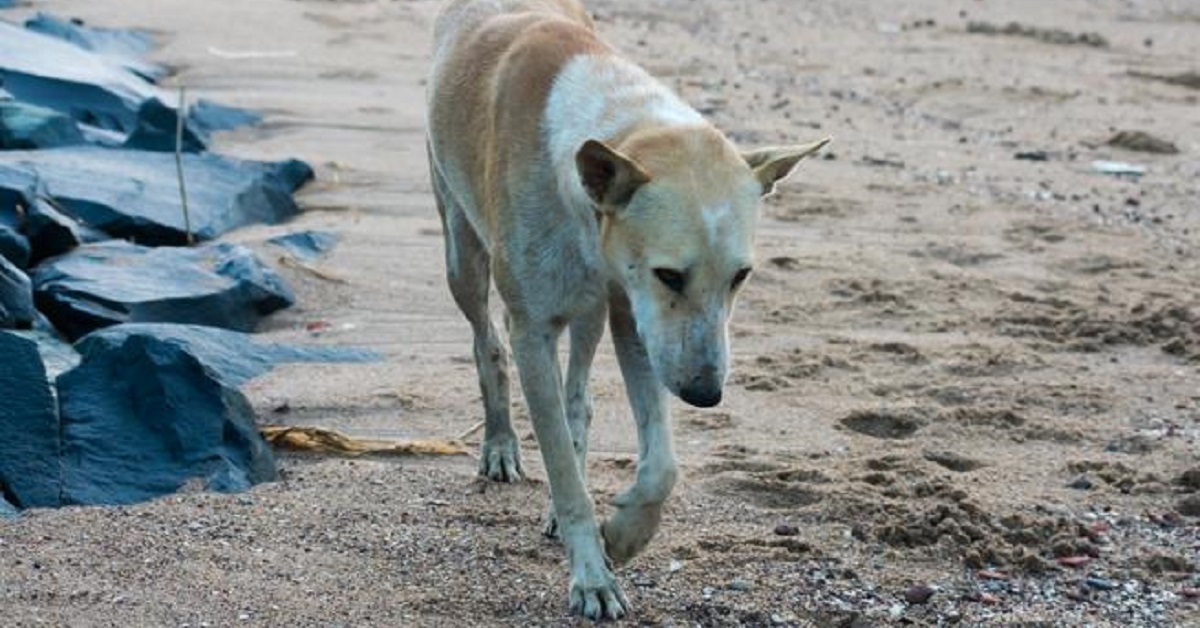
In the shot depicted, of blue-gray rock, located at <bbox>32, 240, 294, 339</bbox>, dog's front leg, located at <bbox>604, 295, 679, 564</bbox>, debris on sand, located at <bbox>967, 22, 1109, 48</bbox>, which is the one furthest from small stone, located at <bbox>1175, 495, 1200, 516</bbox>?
debris on sand, located at <bbox>967, 22, 1109, 48</bbox>

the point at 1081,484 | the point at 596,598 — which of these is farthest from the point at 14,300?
the point at 1081,484

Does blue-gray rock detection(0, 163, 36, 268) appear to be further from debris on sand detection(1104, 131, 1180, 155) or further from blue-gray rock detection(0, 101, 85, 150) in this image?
debris on sand detection(1104, 131, 1180, 155)

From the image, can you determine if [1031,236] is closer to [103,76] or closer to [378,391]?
[378,391]

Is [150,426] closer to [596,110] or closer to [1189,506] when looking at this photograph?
[596,110]

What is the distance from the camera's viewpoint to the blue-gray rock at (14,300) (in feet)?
22.1

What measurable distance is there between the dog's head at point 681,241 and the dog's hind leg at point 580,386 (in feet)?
2.55

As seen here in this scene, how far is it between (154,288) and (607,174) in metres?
3.35

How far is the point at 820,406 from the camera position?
22.7 feet

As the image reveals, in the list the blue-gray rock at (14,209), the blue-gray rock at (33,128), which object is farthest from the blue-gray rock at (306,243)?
the blue-gray rock at (33,128)

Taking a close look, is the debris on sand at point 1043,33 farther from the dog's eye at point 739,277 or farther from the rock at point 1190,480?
the dog's eye at point 739,277

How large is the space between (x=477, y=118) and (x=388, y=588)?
1407 mm

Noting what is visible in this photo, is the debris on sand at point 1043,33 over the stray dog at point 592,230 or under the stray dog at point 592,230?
under

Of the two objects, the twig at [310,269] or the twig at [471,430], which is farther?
the twig at [310,269]

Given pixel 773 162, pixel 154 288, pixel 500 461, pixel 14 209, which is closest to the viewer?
pixel 773 162
